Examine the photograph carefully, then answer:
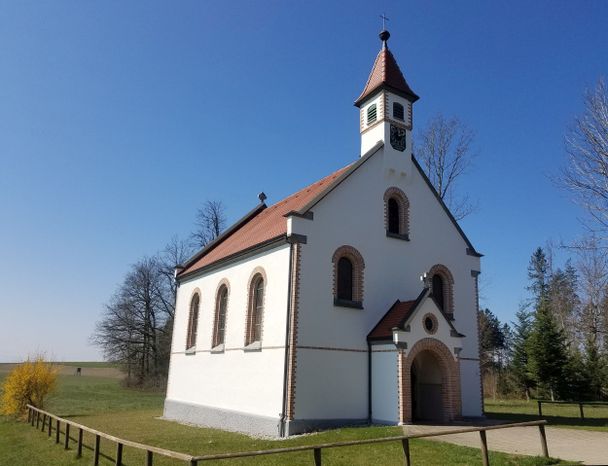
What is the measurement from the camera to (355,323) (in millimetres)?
17766

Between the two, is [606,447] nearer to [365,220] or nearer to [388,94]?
[365,220]

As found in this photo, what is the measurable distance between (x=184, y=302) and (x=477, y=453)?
18953 mm

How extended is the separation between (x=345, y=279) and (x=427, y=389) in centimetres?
538

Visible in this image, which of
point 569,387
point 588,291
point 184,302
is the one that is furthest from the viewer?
point 588,291

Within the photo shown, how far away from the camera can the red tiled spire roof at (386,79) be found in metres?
21.2

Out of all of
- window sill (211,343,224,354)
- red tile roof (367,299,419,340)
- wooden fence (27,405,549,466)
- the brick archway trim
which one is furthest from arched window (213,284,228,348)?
the brick archway trim

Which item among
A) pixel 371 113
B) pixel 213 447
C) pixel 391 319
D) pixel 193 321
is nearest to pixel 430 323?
pixel 391 319

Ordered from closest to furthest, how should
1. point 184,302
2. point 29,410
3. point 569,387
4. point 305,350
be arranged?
point 305,350 → point 29,410 → point 184,302 → point 569,387

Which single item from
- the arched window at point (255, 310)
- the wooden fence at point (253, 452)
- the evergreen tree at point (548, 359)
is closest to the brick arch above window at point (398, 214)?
the arched window at point (255, 310)

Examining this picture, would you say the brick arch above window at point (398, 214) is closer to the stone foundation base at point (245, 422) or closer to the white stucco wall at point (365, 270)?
the white stucco wall at point (365, 270)

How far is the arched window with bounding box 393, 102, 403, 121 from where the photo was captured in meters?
21.4

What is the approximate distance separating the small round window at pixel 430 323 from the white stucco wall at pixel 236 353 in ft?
16.3

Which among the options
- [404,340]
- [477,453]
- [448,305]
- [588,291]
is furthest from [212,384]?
[588,291]

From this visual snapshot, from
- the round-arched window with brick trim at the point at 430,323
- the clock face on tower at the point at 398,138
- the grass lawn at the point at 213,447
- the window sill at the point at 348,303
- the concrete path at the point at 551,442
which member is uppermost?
the clock face on tower at the point at 398,138
